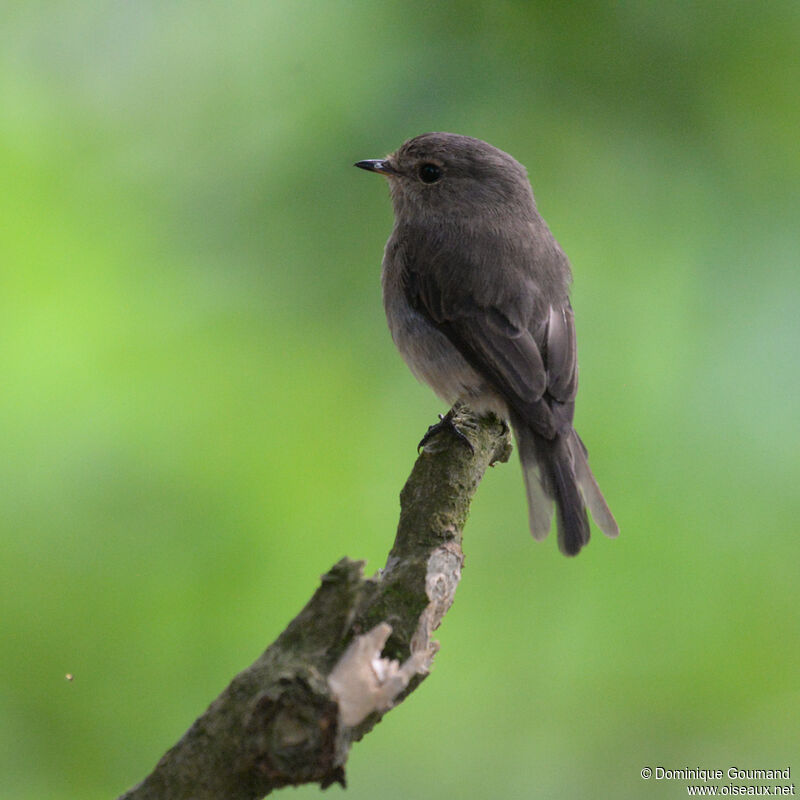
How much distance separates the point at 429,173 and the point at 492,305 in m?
0.78

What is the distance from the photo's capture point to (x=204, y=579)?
10.5 feet

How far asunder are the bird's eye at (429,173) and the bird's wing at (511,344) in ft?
1.71

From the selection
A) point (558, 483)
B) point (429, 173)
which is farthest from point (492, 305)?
point (429, 173)

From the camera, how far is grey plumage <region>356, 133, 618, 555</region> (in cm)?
312

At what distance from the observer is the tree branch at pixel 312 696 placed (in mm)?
1527

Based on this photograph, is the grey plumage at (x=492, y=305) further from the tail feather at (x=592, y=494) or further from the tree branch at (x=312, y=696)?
the tree branch at (x=312, y=696)

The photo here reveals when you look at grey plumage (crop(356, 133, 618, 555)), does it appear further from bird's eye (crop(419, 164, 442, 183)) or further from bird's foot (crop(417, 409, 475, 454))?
bird's foot (crop(417, 409, 475, 454))

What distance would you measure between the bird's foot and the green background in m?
0.25

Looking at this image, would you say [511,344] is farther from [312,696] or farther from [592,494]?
[312,696]

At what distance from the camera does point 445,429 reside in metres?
3.17

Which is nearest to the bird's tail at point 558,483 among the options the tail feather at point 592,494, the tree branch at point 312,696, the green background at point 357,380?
the tail feather at point 592,494

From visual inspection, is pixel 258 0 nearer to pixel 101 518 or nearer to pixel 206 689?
pixel 101 518

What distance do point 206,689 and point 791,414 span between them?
6.20 ft

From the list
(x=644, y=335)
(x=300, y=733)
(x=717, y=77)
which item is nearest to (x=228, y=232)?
(x=644, y=335)
